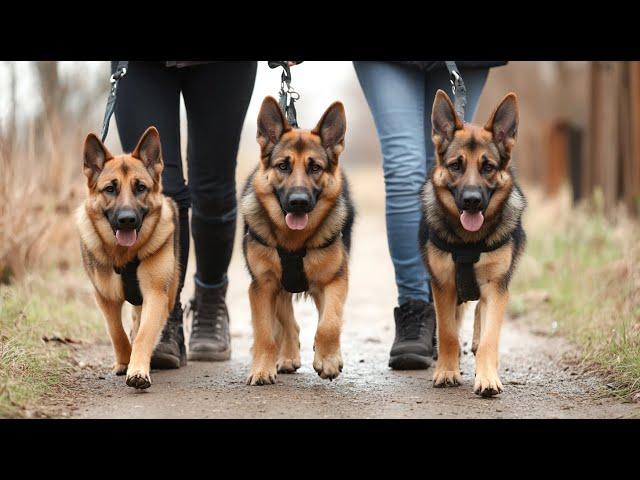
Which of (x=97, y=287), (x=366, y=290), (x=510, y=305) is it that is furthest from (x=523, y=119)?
(x=97, y=287)

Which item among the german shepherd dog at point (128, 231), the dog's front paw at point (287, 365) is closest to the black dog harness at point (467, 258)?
the dog's front paw at point (287, 365)

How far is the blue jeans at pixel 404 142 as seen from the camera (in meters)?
5.59

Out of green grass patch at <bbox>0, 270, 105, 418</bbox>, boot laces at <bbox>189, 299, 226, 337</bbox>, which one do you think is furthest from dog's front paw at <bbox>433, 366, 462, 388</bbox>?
green grass patch at <bbox>0, 270, 105, 418</bbox>

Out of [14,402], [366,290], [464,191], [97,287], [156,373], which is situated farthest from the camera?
[366,290]

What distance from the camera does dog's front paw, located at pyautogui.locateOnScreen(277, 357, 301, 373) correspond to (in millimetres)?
5449

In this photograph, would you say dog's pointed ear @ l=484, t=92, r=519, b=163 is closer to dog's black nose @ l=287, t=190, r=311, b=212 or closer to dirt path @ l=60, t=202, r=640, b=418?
dog's black nose @ l=287, t=190, r=311, b=212

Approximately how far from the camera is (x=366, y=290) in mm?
10008

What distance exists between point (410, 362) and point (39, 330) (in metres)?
2.40

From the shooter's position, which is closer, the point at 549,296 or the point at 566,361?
the point at 566,361

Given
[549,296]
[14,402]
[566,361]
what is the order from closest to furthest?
[14,402] < [566,361] < [549,296]

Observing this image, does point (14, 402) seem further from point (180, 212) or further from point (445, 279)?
point (445, 279)

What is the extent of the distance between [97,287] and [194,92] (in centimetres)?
139

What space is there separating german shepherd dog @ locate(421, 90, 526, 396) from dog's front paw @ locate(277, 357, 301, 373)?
0.97m
